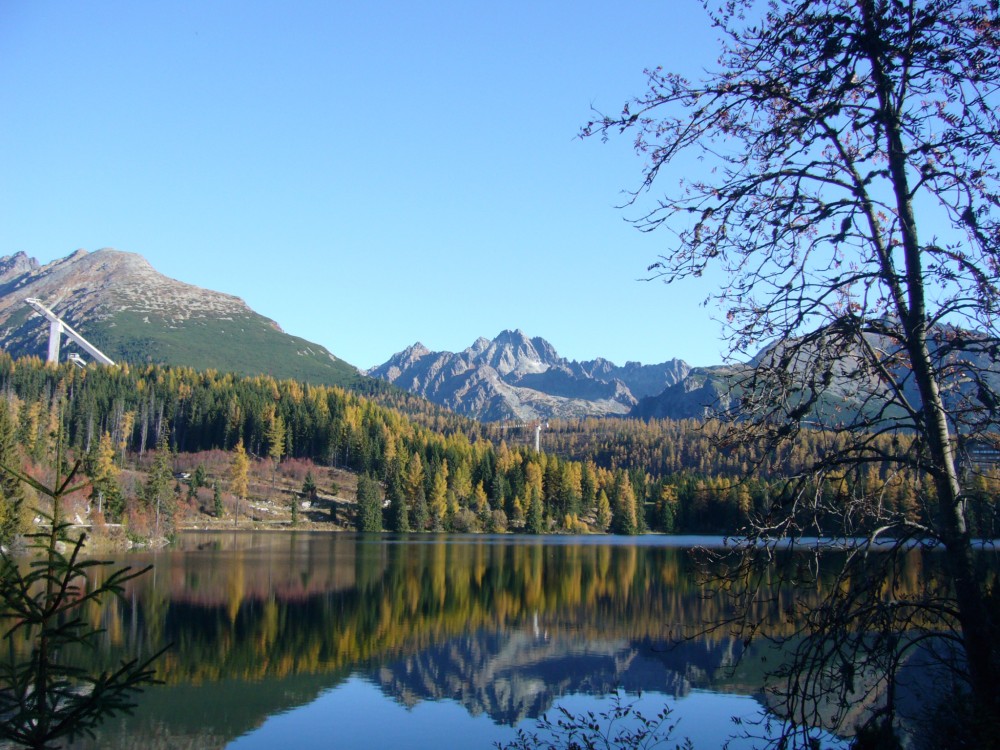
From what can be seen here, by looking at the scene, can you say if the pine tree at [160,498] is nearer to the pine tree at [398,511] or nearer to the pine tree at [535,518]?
the pine tree at [398,511]

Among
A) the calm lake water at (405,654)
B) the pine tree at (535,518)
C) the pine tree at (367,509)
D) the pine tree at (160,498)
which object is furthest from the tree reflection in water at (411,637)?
the pine tree at (535,518)

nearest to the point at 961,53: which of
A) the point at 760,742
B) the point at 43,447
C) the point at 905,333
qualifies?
the point at 905,333

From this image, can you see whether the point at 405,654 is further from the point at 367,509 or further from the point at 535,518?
the point at 535,518

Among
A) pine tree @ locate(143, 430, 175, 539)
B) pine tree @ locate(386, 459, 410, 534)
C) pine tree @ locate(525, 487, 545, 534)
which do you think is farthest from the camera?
pine tree @ locate(525, 487, 545, 534)

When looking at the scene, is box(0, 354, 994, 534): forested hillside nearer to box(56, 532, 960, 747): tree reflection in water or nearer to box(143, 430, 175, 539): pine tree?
box(143, 430, 175, 539): pine tree

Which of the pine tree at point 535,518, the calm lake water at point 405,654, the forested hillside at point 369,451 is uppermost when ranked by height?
the forested hillside at point 369,451

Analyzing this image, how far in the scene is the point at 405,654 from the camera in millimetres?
33062

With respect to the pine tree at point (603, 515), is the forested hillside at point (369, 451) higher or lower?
higher

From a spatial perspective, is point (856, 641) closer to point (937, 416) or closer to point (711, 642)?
point (937, 416)

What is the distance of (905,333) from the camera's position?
308 inches

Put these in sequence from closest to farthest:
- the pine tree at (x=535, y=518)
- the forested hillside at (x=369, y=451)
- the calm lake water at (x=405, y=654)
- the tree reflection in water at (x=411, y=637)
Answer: the calm lake water at (x=405, y=654)
the tree reflection in water at (x=411, y=637)
the forested hillside at (x=369, y=451)
the pine tree at (x=535, y=518)

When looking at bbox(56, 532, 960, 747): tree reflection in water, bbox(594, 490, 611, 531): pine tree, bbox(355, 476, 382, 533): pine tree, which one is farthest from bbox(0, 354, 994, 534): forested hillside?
bbox(56, 532, 960, 747): tree reflection in water

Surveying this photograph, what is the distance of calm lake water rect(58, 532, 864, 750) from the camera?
23516mm

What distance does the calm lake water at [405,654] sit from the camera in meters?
23.5
